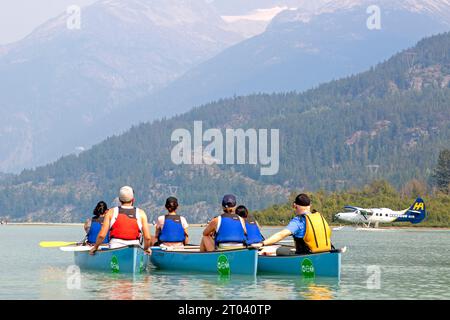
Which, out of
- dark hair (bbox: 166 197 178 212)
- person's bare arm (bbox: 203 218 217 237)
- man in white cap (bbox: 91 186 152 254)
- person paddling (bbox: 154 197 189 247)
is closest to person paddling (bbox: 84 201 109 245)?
person paddling (bbox: 154 197 189 247)

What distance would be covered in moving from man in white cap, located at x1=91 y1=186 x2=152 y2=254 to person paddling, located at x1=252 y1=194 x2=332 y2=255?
514 cm

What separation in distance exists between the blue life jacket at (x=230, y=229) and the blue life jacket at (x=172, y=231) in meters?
4.49

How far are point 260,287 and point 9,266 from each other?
2258cm

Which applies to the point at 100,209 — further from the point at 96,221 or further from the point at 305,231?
the point at 305,231

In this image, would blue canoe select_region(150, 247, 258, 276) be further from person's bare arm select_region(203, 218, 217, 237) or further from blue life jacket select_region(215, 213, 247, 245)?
person's bare arm select_region(203, 218, 217, 237)

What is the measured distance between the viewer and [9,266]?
213 ft

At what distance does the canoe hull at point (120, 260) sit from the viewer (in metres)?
50.3

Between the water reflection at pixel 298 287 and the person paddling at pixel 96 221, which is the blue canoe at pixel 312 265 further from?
the person paddling at pixel 96 221

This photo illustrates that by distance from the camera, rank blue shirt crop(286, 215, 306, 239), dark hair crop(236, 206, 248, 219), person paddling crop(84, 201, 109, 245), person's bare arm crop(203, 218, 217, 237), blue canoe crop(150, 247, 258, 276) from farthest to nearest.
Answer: person paddling crop(84, 201, 109, 245) → dark hair crop(236, 206, 248, 219) → person's bare arm crop(203, 218, 217, 237) → blue canoe crop(150, 247, 258, 276) → blue shirt crop(286, 215, 306, 239)

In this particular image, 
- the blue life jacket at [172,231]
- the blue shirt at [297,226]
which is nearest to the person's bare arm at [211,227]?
the blue life jacket at [172,231]

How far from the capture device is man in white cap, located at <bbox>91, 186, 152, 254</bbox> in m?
46.0

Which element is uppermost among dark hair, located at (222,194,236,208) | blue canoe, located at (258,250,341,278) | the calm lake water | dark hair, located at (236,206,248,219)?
dark hair, located at (222,194,236,208)
